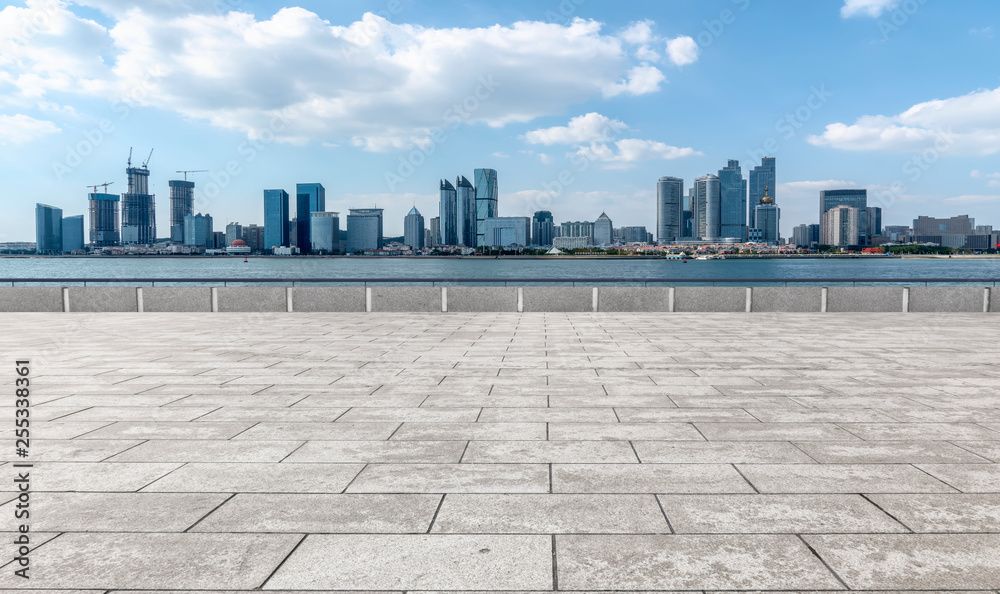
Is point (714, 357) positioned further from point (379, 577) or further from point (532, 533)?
point (379, 577)

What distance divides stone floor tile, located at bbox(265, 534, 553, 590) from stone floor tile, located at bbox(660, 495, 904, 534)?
1.13 metres

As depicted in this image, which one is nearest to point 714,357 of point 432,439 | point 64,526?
point 432,439

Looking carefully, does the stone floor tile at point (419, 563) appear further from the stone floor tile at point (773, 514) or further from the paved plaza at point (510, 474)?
the stone floor tile at point (773, 514)

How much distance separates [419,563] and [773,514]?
2537 mm

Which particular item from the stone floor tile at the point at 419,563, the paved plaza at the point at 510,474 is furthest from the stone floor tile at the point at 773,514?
the stone floor tile at the point at 419,563

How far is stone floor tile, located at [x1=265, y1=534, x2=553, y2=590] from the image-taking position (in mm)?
3482

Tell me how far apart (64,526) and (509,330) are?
12496 millimetres

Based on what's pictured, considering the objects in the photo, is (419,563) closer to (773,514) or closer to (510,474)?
(510,474)

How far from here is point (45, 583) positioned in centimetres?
350

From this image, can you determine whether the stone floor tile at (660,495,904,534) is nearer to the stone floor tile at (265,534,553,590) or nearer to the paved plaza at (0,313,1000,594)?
the paved plaza at (0,313,1000,594)

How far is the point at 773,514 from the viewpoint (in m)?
4.40

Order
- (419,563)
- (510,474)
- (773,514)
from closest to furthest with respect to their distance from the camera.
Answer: (419,563) → (773,514) → (510,474)

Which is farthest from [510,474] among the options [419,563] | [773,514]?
[773,514]

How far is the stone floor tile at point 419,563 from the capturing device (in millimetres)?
3482
